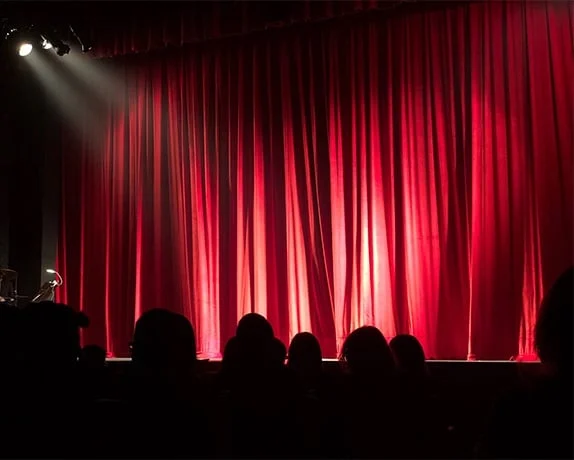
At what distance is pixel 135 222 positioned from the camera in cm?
652

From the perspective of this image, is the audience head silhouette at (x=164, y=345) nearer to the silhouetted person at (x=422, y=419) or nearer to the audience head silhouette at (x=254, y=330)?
the audience head silhouette at (x=254, y=330)

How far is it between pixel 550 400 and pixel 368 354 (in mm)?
1351

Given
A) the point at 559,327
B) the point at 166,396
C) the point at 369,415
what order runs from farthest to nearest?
the point at 369,415
the point at 166,396
the point at 559,327

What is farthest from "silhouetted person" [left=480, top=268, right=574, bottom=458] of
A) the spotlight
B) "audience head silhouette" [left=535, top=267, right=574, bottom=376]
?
the spotlight

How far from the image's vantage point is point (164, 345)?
6.77 ft

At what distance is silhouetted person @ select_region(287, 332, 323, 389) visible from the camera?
3.02m

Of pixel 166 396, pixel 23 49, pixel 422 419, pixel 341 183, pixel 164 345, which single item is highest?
pixel 23 49

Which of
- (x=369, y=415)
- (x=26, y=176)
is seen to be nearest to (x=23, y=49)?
(x=26, y=176)

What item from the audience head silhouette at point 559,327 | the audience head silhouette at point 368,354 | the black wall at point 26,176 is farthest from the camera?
the black wall at point 26,176

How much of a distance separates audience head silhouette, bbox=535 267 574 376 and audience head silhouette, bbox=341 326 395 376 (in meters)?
1.26

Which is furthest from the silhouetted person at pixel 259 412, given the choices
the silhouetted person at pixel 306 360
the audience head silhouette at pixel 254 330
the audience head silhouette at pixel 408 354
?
the audience head silhouette at pixel 408 354

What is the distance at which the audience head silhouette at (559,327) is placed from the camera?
1171 mm

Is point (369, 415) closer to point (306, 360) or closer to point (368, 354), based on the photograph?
point (368, 354)

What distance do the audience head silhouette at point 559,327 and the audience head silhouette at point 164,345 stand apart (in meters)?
1.19
